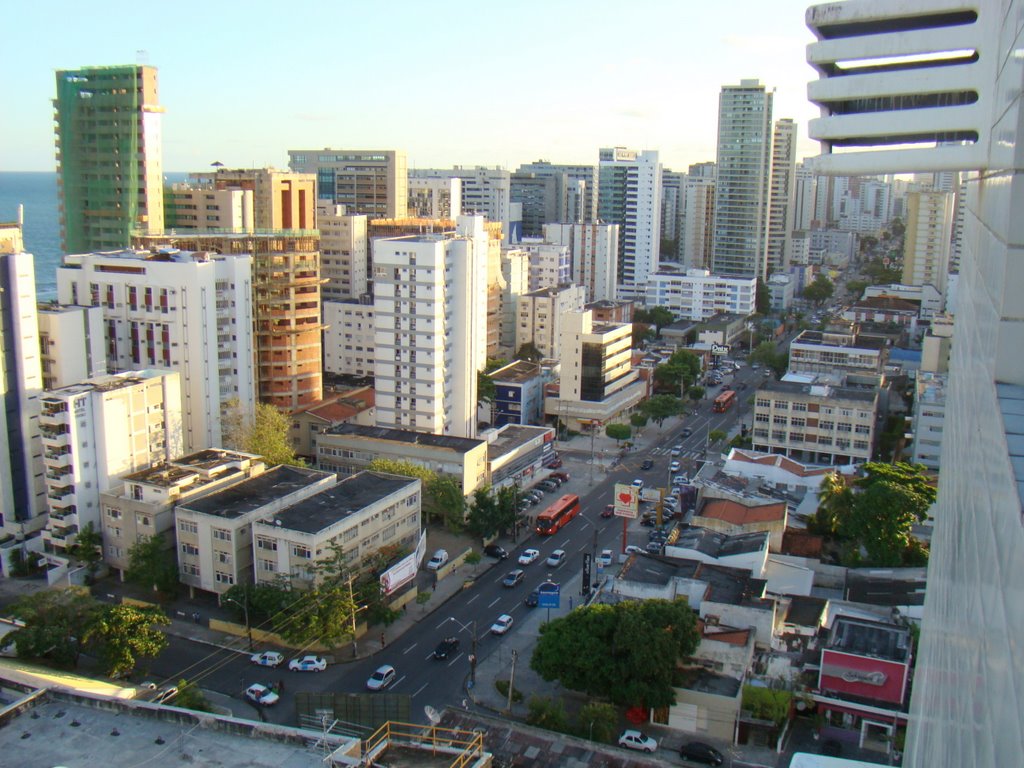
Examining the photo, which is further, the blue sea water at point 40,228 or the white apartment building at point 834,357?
the blue sea water at point 40,228

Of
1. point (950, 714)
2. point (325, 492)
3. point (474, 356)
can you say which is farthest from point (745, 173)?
point (950, 714)

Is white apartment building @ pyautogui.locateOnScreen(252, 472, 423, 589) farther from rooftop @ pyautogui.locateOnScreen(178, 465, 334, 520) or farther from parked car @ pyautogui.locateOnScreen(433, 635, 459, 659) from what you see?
parked car @ pyautogui.locateOnScreen(433, 635, 459, 659)

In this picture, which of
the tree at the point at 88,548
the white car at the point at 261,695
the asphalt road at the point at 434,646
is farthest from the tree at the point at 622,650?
the tree at the point at 88,548

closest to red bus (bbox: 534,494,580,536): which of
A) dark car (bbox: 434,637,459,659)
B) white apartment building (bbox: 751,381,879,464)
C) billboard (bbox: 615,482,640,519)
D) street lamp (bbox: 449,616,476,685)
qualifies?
billboard (bbox: 615,482,640,519)

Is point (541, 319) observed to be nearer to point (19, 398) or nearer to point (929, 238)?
point (19, 398)

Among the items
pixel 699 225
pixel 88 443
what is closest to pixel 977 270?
pixel 88 443

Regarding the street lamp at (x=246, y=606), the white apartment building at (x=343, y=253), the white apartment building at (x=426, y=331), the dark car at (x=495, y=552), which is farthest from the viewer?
the white apartment building at (x=343, y=253)

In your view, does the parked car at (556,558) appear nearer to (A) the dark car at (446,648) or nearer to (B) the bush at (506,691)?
(A) the dark car at (446,648)

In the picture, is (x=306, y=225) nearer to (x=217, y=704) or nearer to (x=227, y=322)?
(x=227, y=322)
